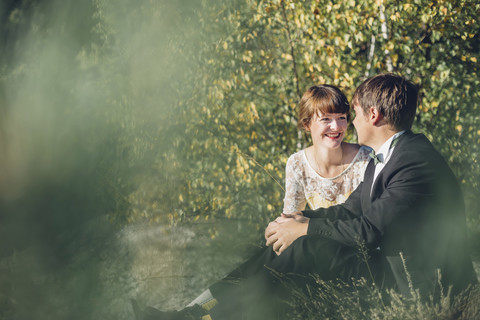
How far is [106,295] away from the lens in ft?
17.4

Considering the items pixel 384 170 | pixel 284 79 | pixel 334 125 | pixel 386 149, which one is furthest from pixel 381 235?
pixel 284 79

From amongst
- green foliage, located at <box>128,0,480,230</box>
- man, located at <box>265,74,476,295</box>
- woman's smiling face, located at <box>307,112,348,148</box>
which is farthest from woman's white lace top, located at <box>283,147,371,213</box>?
green foliage, located at <box>128,0,480,230</box>

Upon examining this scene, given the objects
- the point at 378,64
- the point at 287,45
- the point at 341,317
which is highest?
the point at 287,45

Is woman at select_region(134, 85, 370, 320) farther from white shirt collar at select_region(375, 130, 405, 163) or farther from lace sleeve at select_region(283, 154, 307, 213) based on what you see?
white shirt collar at select_region(375, 130, 405, 163)

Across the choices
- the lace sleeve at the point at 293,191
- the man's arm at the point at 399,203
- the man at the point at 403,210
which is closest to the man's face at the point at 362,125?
the man at the point at 403,210

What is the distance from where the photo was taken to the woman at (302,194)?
2.63m

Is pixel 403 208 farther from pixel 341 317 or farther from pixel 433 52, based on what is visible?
pixel 433 52

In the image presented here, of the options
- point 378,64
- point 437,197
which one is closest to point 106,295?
point 378,64

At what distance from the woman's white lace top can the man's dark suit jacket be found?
91 cm

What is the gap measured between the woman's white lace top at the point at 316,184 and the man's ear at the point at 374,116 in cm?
88

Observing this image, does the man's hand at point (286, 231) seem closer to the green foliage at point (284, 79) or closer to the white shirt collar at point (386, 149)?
the white shirt collar at point (386, 149)

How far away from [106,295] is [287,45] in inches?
132

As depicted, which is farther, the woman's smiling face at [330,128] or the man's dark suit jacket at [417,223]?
the woman's smiling face at [330,128]

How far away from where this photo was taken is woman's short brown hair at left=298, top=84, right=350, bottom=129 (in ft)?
10.9
